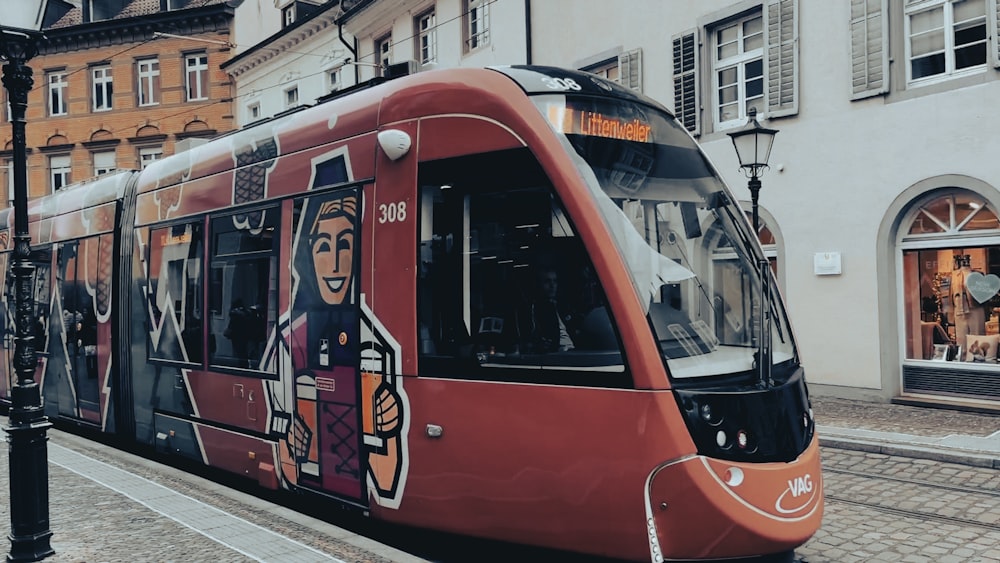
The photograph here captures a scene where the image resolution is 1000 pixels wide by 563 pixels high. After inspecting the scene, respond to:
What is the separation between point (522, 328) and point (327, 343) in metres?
1.80

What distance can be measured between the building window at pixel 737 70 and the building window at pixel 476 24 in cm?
653

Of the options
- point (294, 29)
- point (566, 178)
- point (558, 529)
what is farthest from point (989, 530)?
point (294, 29)

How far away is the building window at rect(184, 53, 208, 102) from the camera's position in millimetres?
33156

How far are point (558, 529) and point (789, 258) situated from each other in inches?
400

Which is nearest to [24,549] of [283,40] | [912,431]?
[912,431]

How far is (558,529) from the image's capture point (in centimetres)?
484

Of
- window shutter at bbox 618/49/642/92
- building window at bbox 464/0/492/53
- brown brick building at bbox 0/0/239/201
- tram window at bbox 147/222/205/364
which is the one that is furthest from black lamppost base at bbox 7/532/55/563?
brown brick building at bbox 0/0/239/201

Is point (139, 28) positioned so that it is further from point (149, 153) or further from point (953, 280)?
point (953, 280)

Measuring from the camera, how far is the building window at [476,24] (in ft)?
65.2

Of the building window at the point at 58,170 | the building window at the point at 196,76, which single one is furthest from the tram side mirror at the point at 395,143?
the building window at the point at 58,170

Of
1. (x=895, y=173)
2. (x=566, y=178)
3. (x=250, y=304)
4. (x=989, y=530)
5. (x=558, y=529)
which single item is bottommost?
(x=989, y=530)

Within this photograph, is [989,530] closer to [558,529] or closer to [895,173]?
[558,529]

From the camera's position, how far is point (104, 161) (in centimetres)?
3488

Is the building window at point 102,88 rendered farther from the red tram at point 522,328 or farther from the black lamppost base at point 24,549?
the black lamppost base at point 24,549
